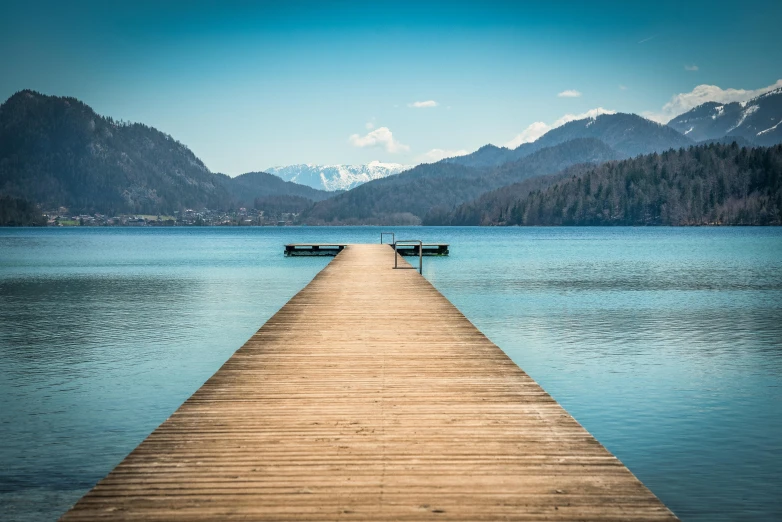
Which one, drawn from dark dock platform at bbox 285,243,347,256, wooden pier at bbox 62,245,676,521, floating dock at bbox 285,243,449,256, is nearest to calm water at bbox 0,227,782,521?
wooden pier at bbox 62,245,676,521

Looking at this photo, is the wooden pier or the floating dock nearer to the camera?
the wooden pier

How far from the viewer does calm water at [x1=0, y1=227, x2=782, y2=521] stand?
891 cm

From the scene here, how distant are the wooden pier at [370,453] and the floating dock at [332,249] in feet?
164

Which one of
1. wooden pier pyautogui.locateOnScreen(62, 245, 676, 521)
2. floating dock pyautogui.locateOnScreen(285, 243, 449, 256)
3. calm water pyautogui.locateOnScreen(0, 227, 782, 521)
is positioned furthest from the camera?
A: floating dock pyautogui.locateOnScreen(285, 243, 449, 256)

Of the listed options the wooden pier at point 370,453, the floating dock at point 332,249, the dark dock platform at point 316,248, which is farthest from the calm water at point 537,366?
the dark dock platform at point 316,248

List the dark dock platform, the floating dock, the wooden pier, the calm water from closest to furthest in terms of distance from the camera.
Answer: the wooden pier, the calm water, the floating dock, the dark dock platform

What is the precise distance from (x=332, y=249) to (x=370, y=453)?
59.7 meters

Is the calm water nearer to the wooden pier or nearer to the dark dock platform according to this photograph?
the wooden pier

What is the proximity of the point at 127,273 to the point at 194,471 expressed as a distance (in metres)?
43.3

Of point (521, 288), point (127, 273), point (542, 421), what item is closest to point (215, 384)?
point (542, 421)

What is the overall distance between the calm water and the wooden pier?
7.14 feet

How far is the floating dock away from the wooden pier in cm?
4996

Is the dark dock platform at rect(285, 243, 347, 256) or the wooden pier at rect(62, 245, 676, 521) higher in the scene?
the wooden pier at rect(62, 245, 676, 521)

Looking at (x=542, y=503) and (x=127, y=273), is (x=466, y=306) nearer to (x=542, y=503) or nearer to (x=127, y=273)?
(x=542, y=503)
